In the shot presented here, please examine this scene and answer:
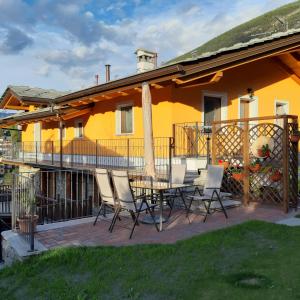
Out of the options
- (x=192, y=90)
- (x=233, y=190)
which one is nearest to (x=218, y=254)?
(x=233, y=190)

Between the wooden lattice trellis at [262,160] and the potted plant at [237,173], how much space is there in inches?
2.3

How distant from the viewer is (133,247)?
5270 mm

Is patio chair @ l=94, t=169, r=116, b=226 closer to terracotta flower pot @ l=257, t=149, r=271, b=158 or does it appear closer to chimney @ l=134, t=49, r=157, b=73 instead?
terracotta flower pot @ l=257, t=149, r=271, b=158

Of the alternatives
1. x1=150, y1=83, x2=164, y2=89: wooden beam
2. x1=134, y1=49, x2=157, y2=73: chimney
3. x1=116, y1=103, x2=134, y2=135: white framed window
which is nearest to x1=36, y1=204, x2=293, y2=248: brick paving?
x1=150, y1=83, x2=164, y2=89: wooden beam

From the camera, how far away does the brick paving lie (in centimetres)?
576

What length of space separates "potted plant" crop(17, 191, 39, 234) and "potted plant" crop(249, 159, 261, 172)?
482 centimetres

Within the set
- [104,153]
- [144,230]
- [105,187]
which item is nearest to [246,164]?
[144,230]

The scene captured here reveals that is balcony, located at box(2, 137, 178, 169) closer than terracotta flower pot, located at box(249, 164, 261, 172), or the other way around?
terracotta flower pot, located at box(249, 164, 261, 172)

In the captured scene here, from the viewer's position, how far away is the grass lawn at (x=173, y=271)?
12.6 feet

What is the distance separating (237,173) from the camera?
879 centimetres

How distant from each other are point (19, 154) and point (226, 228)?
18.1 m

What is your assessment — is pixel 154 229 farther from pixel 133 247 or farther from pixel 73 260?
pixel 73 260

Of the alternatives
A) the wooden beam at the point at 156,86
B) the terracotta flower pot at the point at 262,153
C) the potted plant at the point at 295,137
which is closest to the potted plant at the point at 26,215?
the terracotta flower pot at the point at 262,153

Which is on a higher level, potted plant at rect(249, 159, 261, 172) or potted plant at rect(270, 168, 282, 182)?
potted plant at rect(249, 159, 261, 172)
